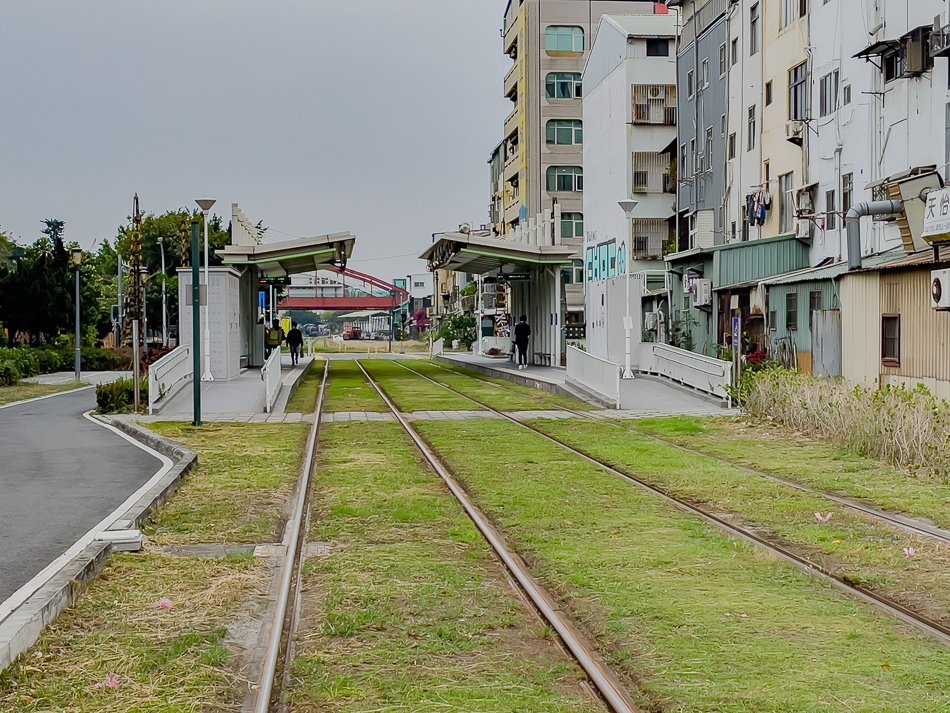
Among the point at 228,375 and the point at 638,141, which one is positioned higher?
the point at 638,141

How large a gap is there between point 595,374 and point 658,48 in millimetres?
23741

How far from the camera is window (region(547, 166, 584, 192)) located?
74.6m

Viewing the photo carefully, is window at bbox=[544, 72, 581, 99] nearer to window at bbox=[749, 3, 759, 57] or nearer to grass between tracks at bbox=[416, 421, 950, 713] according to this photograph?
window at bbox=[749, 3, 759, 57]

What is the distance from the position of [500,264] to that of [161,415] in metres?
23.2

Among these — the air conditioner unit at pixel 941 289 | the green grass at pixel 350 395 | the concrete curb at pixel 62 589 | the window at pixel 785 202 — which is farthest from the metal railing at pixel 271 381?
the window at pixel 785 202

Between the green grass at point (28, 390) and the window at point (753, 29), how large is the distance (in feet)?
73.1

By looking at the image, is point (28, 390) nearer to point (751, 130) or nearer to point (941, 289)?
point (751, 130)

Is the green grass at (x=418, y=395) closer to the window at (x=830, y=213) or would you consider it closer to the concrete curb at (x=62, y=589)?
the window at (x=830, y=213)

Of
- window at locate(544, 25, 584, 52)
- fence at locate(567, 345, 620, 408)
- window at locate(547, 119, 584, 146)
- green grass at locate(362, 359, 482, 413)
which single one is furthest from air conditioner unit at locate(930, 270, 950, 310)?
window at locate(544, 25, 584, 52)

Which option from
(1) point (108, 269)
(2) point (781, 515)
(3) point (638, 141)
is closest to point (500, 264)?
(3) point (638, 141)

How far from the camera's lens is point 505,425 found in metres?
22.5

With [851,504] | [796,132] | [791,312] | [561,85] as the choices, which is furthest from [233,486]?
[561,85]

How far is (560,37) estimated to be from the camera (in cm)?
7444

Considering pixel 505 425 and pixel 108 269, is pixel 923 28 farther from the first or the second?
pixel 108 269
